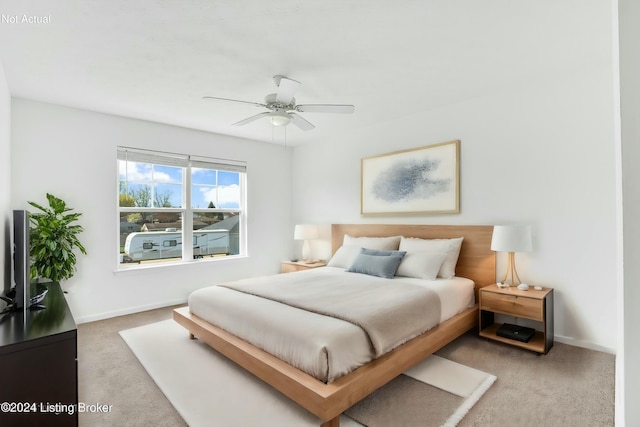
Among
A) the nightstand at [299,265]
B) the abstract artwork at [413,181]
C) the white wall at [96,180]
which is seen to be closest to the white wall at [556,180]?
the abstract artwork at [413,181]

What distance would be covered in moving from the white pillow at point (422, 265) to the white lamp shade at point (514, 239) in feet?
1.97

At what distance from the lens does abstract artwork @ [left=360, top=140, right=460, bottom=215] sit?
3.83 metres

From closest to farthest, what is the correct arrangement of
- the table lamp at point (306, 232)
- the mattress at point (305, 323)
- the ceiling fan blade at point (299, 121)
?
the mattress at point (305, 323) → the ceiling fan blade at point (299, 121) → the table lamp at point (306, 232)

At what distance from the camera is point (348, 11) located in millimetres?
2045

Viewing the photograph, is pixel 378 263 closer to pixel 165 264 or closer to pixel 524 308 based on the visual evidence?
Result: pixel 524 308

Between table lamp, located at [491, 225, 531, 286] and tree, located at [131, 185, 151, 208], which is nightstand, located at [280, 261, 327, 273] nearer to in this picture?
tree, located at [131, 185, 151, 208]

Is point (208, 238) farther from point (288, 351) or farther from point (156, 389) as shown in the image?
point (288, 351)

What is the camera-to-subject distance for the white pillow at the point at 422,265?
342 cm

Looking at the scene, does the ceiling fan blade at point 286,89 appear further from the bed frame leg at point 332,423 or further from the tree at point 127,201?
the tree at point 127,201

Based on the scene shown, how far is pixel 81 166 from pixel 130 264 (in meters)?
1.35

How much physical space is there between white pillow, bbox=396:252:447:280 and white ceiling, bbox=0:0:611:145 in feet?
5.80

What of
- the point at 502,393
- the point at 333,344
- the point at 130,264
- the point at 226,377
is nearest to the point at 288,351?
the point at 333,344

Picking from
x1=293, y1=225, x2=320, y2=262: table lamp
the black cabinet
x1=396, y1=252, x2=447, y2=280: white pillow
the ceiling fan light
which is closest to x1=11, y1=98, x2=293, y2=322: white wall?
x1=293, y1=225, x2=320, y2=262: table lamp

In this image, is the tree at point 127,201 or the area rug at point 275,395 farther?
the tree at point 127,201
